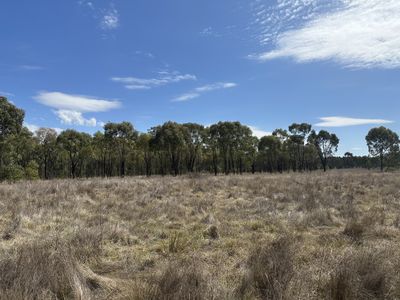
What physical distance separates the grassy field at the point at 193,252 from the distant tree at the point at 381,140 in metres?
73.3

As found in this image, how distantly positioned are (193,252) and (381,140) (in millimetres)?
82923

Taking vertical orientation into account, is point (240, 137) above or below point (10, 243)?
above

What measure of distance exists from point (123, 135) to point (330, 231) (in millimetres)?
55442

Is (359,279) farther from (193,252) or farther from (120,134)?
(120,134)

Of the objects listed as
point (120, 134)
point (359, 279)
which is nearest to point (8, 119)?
point (120, 134)

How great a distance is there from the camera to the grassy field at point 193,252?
4117 millimetres

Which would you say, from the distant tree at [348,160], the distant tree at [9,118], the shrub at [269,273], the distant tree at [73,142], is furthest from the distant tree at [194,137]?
the distant tree at [348,160]

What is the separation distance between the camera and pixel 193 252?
21.1 feet

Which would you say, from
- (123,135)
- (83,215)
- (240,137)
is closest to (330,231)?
(83,215)

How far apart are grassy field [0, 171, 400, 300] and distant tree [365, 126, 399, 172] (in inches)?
2887

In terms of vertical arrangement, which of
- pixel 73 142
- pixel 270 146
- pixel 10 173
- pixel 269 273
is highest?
pixel 73 142

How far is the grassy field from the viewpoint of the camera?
4.12 m

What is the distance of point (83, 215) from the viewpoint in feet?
34.6

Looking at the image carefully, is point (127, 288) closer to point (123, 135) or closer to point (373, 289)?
point (373, 289)
